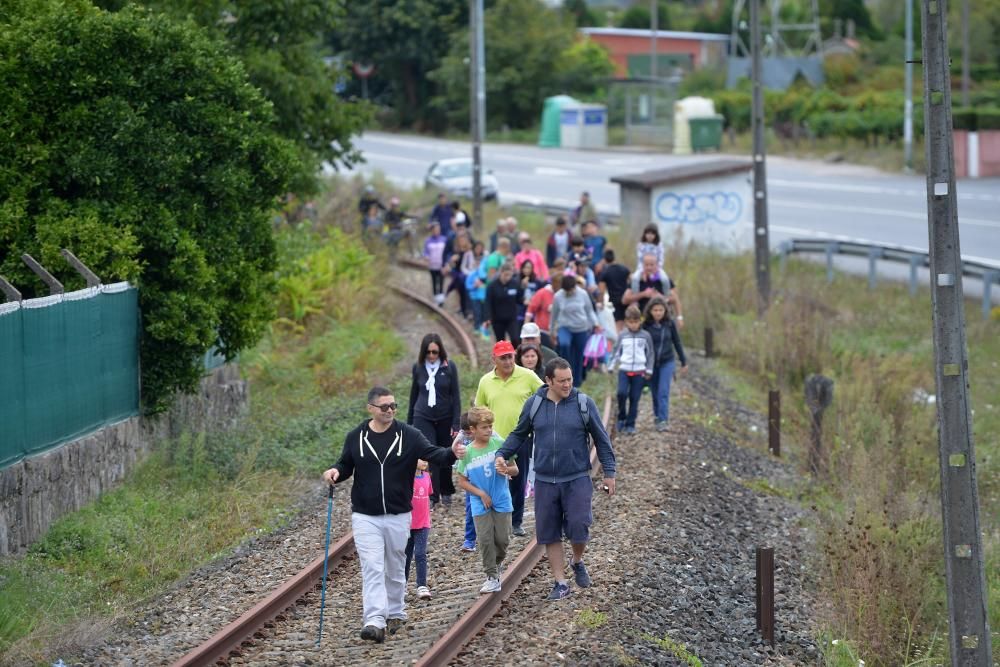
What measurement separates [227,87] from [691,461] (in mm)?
6328

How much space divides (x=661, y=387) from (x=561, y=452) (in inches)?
229

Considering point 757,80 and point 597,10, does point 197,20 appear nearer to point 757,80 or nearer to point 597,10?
point 757,80

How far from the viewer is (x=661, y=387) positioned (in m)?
15.5

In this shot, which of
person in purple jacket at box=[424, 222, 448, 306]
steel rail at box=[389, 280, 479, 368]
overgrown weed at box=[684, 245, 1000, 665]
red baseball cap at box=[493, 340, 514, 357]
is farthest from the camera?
person in purple jacket at box=[424, 222, 448, 306]

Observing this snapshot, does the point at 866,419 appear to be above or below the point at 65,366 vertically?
below

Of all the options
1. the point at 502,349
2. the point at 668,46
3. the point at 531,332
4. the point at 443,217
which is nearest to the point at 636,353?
the point at 531,332

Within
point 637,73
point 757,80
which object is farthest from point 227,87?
point 637,73

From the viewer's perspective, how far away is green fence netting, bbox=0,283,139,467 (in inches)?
460

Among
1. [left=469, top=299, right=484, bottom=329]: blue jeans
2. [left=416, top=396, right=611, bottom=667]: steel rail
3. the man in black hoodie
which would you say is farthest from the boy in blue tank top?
[left=469, top=299, right=484, bottom=329]: blue jeans

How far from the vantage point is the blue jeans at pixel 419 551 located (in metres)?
10.7

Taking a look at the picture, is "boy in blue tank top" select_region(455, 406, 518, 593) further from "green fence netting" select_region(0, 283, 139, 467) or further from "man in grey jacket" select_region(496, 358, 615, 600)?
"green fence netting" select_region(0, 283, 139, 467)

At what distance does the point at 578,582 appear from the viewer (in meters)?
10.5

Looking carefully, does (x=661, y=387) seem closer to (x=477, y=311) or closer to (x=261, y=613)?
(x=477, y=311)

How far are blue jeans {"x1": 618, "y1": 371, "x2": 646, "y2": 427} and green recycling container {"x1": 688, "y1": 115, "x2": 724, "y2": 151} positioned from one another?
42.6 m
